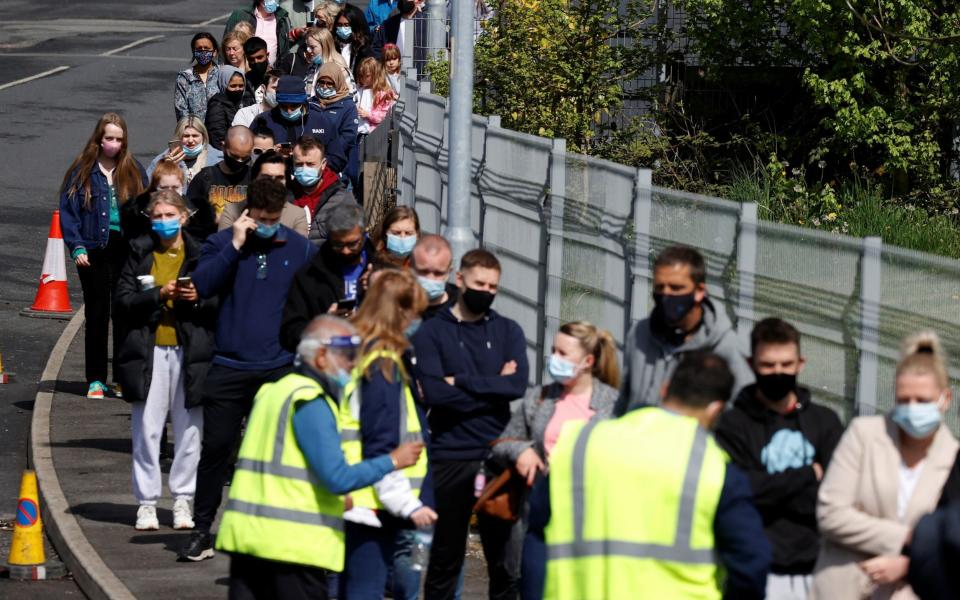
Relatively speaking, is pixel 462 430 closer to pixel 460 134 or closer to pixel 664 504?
pixel 664 504

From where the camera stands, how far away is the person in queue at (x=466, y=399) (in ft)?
26.2

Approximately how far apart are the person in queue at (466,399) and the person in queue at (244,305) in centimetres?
156

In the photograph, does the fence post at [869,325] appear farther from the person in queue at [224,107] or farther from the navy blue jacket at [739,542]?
the person in queue at [224,107]

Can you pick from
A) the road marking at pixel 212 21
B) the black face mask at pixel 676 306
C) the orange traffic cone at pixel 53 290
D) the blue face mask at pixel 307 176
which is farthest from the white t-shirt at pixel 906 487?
the road marking at pixel 212 21

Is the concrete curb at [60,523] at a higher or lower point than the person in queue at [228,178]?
lower

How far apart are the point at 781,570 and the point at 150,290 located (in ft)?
15.4

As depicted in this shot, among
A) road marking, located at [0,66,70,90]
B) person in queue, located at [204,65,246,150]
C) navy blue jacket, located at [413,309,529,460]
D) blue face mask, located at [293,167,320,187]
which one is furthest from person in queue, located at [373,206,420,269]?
road marking, located at [0,66,70,90]

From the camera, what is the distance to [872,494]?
612 cm

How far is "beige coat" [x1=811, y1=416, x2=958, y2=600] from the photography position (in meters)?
6.06

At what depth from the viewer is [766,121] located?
1792cm

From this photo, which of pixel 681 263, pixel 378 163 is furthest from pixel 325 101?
pixel 681 263

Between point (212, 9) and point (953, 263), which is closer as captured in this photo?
point (953, 263)

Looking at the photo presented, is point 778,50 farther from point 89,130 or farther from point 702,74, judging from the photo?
point 89,130

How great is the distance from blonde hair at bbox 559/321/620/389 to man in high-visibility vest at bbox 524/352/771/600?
5.81ft
